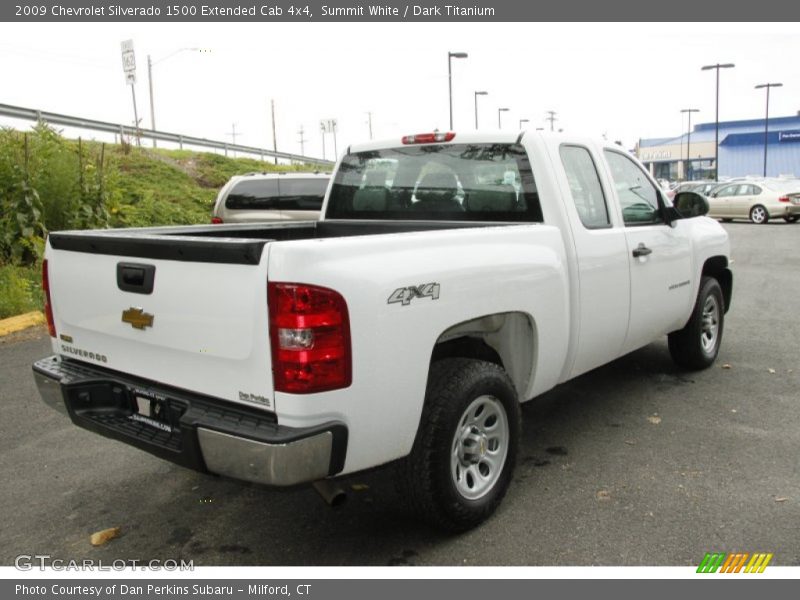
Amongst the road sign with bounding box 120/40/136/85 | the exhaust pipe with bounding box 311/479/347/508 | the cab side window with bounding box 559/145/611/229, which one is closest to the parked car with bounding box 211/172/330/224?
the cab side window with bounding box 559/145/611/229

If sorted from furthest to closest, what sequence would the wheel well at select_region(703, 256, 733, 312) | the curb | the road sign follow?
the road sign → the curb → the wheel well at select_region(703, 256, 733, 312)

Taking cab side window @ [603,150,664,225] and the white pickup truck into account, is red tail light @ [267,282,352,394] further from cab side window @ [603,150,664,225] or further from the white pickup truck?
cab side window @ [603,150,664,225]

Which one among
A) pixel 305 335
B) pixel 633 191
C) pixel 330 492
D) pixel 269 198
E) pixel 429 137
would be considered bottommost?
pixel 330 492

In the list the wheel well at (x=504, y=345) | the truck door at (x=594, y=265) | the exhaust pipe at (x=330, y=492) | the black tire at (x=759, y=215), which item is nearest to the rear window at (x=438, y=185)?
the truck door at (x=594, y=265)

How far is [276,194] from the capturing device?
39.6 feet

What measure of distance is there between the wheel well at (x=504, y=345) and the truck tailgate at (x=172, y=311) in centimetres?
112

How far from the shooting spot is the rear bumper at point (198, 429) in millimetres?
2615

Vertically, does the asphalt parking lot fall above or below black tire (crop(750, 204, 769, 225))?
below

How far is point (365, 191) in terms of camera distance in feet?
16.1

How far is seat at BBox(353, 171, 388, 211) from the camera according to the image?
4.81 metres

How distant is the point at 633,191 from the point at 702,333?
1661 millimetres

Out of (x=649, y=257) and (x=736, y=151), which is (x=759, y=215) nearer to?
(x=649, y=257)

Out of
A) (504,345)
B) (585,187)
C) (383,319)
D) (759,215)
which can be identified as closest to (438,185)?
(585,187)

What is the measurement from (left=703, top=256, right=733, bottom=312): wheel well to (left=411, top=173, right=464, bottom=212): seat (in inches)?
103
